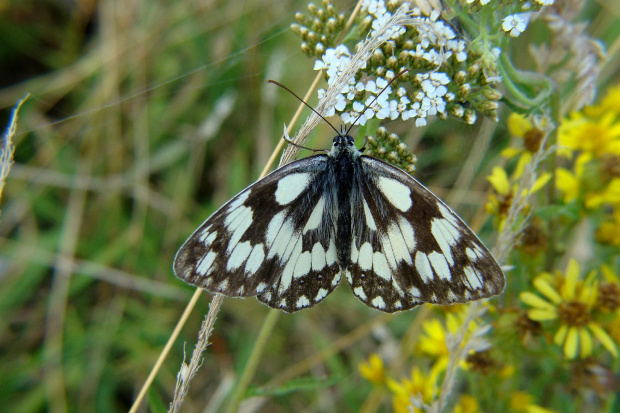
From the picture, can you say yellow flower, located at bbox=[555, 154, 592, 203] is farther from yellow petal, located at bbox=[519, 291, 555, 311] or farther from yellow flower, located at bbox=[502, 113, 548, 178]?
yellow petal, located at bbox=[519, 291, 555, 311]

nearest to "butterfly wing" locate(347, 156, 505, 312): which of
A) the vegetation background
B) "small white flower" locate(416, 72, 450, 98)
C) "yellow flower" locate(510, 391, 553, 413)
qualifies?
"small white flower" locate(416, 72, 450, 98)

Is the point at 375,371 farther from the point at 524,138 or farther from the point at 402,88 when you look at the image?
the point at 402,88

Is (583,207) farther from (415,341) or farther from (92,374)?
(92,374)

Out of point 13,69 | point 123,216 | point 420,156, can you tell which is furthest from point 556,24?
point 13,69

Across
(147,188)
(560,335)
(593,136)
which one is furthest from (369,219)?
(147,188)

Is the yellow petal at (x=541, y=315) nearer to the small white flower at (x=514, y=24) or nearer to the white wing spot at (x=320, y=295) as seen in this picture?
the white wing spot at (x=320, y=295)

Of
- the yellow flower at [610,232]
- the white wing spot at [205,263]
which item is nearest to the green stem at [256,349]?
the white wing spot at [205,263]
